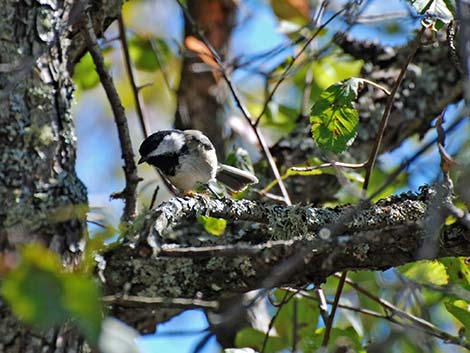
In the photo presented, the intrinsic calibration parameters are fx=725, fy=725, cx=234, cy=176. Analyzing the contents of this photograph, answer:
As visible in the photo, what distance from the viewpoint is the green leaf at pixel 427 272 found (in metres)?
2.78

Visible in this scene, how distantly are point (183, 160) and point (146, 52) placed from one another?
3.13 ft

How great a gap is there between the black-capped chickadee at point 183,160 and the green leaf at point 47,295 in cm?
243

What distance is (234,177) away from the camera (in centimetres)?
368

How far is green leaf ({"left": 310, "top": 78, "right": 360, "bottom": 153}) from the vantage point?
2678 millimetres

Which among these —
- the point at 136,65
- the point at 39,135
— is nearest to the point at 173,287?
the point at 39,135

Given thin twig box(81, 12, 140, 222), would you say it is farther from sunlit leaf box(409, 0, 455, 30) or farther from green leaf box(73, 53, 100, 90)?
sunlit leaf box(409, 0, 455, 30)

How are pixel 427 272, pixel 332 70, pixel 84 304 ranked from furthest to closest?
pixel 332 70, pixel 427 272, pixel 84 304

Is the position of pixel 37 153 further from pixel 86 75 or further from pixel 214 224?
pixel 86 75

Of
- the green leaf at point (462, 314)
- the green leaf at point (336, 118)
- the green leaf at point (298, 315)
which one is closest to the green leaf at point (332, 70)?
the green leaf at point (298, 315)

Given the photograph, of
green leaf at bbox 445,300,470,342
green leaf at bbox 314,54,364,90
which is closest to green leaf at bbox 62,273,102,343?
green leaf at bbox 445,300,470,342

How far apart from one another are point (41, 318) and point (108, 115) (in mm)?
6689

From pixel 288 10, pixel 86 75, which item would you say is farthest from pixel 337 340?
pixel 288 10

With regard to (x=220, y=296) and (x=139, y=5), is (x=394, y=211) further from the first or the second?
(x=139, y=5)

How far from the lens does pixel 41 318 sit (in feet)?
4.02
